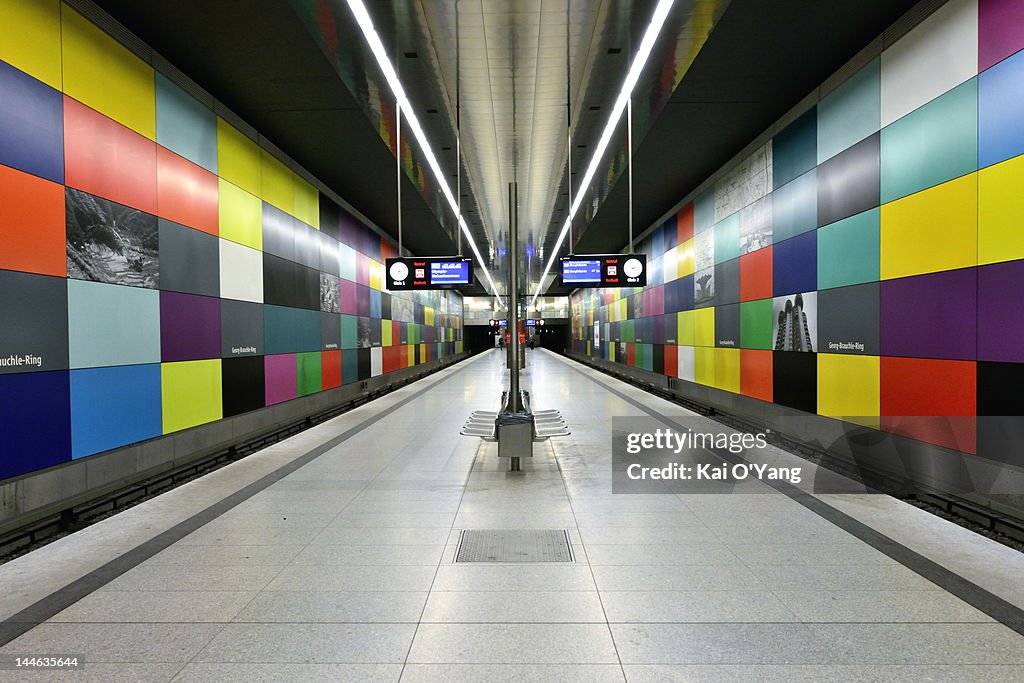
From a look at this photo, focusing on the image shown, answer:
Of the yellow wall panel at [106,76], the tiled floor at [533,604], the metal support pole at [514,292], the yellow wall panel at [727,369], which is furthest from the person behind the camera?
the yellow wall panel at [727,369]

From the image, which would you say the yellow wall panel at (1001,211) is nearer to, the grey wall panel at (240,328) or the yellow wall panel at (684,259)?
the grey wall panel at (240,328)

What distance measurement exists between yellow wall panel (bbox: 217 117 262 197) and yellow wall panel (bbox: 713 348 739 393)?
881cm

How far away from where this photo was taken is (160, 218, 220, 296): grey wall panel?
263 inches

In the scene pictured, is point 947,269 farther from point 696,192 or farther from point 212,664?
point 696,192

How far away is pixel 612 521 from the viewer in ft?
15.2

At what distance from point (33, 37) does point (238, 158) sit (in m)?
3.75

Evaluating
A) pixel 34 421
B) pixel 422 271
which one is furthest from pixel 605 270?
pixel 34 421

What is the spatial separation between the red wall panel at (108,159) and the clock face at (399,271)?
516cm

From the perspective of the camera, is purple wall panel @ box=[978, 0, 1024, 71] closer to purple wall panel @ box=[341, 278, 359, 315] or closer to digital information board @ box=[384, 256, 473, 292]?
digital information board @ box=[384, 256, 473, 292]

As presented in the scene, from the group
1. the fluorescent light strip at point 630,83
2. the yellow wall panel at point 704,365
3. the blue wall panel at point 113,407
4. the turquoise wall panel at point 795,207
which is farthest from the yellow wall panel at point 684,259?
the blue wall panel at point 113,407

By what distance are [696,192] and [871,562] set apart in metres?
10.7

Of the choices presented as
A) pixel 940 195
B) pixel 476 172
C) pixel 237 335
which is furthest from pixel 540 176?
pixel 940 195

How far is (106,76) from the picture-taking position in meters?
5.64

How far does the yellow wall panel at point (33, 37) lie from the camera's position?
14.7 feet
